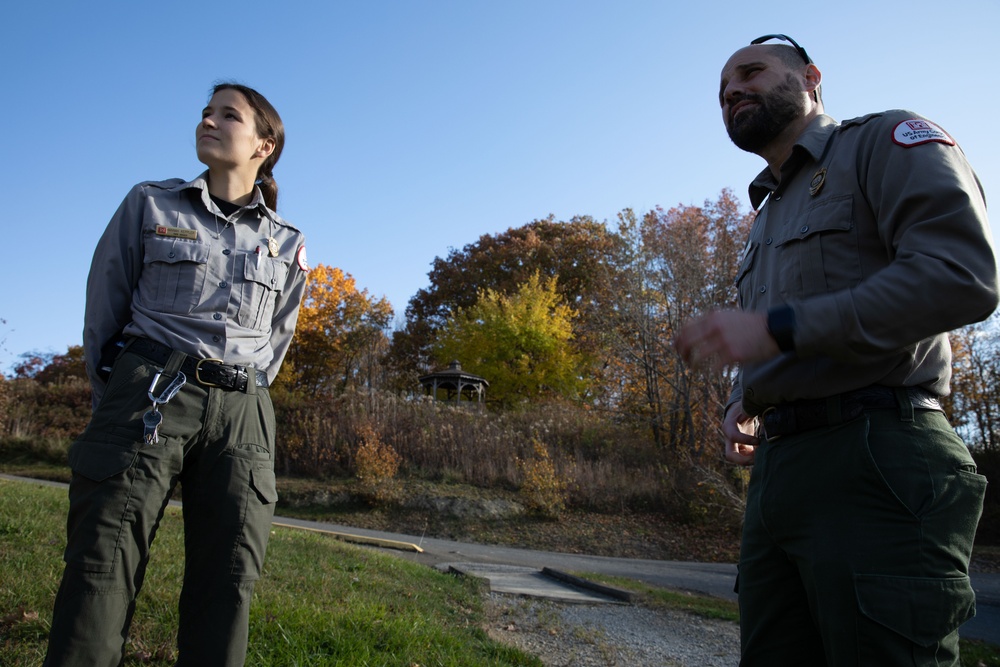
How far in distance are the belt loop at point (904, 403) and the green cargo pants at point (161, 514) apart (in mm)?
1946

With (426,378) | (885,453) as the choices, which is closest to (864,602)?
(885,453)

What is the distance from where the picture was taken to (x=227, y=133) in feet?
8.59

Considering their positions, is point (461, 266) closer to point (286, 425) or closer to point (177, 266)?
point (286, 425)

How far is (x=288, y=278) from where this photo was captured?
2.82m

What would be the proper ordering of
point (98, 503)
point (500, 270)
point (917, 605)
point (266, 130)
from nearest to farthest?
point (917, 605) < point (98, 503) < point (266, 130) < point (500, 270)

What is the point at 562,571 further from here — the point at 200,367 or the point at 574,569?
the point at 200,367

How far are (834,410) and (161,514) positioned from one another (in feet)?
6.79

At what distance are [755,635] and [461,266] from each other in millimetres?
38779

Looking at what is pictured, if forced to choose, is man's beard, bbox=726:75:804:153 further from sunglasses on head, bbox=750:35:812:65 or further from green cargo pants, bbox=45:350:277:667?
green cargo pants, bbox=45:350:277:667

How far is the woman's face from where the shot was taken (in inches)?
103

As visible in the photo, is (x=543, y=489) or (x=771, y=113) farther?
(x=543, y=489)

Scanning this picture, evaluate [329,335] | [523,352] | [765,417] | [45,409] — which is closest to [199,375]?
[765,417]

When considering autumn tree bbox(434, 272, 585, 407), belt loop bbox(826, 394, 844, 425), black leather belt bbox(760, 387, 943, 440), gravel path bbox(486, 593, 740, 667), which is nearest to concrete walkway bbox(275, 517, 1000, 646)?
gravel path bbox(486, 593, 740, 667)

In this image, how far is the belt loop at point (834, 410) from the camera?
165cm
